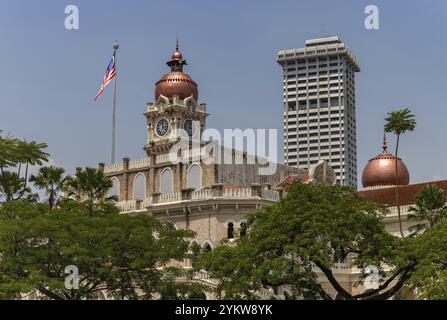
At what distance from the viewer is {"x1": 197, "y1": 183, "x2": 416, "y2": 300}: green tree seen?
46.5 m

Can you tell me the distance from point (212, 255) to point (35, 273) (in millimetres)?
10343

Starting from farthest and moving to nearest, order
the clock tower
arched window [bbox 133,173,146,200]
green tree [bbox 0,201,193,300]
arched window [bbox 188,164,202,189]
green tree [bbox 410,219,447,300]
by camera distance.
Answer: the clock tower, arched window [bbox 133,173,146,200], arched window [bbox 188,164,202,189], green tree [bbox 0,201,193,300], green tree [bbox 410,219,447,300]

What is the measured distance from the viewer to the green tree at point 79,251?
164ft

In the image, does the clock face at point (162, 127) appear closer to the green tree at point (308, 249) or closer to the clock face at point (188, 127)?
the clock face at point (188, 127)

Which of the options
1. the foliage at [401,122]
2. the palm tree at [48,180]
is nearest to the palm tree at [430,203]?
the foliage at [401,122]

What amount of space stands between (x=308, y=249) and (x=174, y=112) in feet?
147

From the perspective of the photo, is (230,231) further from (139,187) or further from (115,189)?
(115,189)

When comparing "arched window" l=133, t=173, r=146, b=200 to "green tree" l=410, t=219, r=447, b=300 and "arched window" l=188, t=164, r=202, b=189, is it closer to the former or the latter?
"arched window" l=188, t=164, r=202, b=189

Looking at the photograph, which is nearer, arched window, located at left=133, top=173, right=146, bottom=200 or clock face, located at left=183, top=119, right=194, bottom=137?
arched window, located at left=133, top=173, right=146, bottom=200

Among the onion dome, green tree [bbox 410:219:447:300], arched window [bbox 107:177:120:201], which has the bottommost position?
green tree [bbox 410:219:447:300]

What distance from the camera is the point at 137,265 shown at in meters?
51.6

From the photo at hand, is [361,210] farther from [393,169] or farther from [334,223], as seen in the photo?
[393,169]

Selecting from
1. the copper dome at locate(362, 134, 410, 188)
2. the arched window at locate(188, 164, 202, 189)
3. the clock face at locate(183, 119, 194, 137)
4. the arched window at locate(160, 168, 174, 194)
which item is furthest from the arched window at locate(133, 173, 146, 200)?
the copper dome at locate(362, 134, 410, 188)
